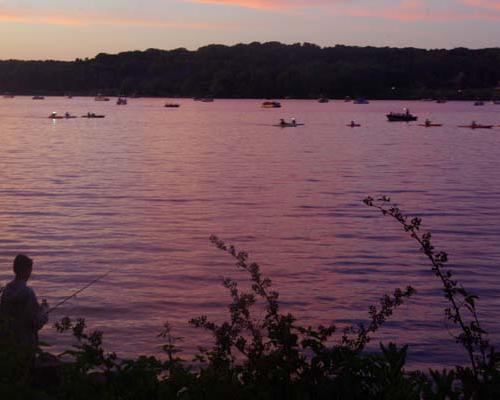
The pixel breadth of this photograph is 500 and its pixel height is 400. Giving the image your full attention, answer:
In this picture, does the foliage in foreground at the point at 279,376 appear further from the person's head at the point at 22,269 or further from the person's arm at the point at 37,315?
the person's head at the point at 22,269

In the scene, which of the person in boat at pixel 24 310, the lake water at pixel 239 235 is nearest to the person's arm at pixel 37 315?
the person in boat at pixel 24 310

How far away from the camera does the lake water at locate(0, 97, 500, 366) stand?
17375 mm

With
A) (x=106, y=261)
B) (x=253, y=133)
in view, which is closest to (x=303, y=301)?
(x=106, y=261)

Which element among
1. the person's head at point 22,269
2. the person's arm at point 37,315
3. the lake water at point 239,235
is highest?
the person's head at point 22,269

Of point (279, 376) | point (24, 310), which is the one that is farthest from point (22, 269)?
point (279, 376)

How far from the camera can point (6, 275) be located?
19.6m

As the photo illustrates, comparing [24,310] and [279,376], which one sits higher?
[279,376]

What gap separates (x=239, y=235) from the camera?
27391 millimetres

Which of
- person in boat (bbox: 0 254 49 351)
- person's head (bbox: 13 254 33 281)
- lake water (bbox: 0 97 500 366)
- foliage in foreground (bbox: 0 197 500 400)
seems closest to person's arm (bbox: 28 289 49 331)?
person in boat (bbox: 0 254 49 351)

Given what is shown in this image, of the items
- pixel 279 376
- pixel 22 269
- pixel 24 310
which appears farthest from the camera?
pixel 22 269

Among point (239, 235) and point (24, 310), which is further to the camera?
point (239, 235)

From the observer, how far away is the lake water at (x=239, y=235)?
17375 millimetres

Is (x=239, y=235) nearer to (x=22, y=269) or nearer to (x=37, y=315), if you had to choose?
(x=22, y=269)

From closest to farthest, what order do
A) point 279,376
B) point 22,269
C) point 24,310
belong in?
point 279,376
point 24,310
point 22,269
